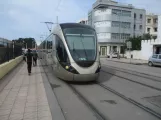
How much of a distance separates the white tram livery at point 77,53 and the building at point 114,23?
201 ft

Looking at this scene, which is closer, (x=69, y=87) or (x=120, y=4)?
(x=69, y=87)

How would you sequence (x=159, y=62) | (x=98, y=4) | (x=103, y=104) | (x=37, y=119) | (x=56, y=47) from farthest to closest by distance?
1. (x=98, y=4)
2. (x=159, y=62)
3. (x=56, y=47)
4. (x=103, y=104)
5. (x=37, y=119)

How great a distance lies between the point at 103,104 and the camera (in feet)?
24.5

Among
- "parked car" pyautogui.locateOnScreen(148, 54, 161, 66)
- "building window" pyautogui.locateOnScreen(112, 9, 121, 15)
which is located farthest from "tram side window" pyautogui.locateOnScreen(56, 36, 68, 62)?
"building window" pyautogui.locateOnScreen(112, 9, 121, 15)

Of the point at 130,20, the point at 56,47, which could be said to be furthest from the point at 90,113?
the point at 130,20

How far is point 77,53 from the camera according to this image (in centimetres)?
1130

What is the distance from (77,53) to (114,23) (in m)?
67.2

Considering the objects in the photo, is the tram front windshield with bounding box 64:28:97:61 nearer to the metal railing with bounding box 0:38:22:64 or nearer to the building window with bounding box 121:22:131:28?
the metal railing with bounding box 0:38:22:64

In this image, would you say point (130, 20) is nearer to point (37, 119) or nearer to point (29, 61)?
point (29, 61)

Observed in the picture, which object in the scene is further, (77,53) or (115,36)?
(115,36)

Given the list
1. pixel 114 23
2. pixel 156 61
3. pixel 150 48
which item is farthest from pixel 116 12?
pixel 156 61

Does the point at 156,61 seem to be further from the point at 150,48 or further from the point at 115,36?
the point at 115,36

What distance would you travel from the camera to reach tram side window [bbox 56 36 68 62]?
11391mm

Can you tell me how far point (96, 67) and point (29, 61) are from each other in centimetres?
569
